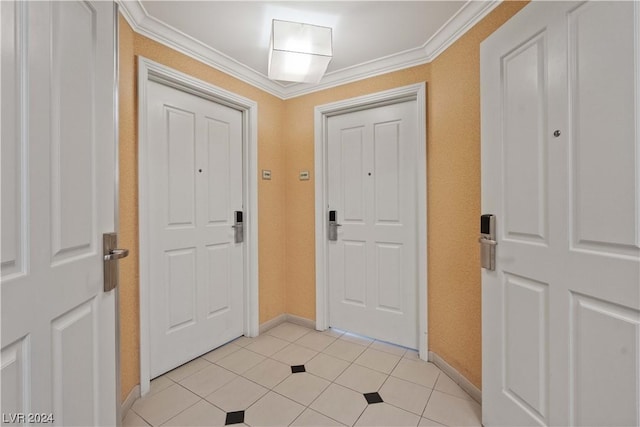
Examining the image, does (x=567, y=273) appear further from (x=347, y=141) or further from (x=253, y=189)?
(x=253, y=189)

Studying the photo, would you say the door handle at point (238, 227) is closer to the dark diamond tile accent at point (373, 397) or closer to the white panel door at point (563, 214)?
the dark diamond tile accent at point (373, 397)

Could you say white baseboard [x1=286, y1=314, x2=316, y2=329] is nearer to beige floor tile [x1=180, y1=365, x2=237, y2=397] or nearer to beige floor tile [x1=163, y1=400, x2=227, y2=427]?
beige floor tile [x1=180, y1=365, x2=237, y2=397]

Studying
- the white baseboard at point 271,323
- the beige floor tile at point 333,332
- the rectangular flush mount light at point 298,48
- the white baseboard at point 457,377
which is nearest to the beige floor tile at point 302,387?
the beige floor tile at point 333,332

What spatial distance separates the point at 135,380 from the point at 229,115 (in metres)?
2.08

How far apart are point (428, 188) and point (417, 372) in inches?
54.4

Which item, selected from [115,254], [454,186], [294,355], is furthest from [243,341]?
[454,186]

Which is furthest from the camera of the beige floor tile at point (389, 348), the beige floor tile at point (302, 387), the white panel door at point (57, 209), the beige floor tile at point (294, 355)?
the beige floor tile at point (389, 348)

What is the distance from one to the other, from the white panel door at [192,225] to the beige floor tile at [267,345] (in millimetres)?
210

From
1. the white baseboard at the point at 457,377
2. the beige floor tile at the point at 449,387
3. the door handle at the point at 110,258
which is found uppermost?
the door handle at the point at 110,258

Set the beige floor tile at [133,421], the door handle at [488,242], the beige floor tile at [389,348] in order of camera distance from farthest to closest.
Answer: the beige floor tile at [389,348] → the beige floor tile at [133,421] → the door handle at [488,242]

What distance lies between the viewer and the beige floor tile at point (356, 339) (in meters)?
2.45

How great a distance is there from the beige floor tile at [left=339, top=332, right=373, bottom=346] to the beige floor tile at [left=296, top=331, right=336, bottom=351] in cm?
12

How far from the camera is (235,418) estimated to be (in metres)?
1.54

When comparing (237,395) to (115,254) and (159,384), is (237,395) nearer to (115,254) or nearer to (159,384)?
(159,384)
